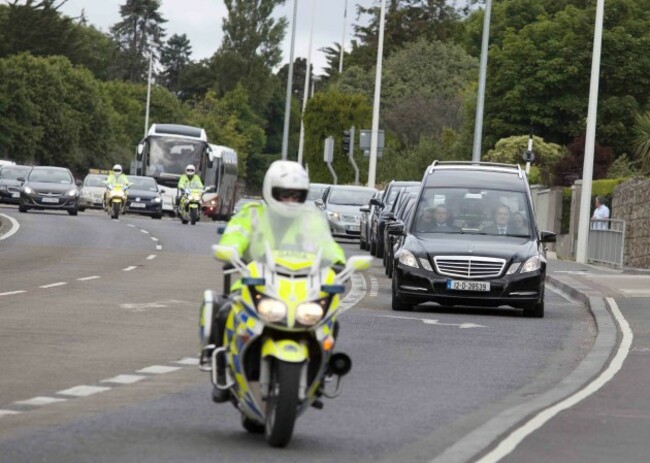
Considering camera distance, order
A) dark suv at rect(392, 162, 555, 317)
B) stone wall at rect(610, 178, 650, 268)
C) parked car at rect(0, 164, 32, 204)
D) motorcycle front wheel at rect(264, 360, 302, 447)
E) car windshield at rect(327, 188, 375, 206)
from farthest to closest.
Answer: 1. parked car at rect(0, 164, 32, 204)
2. car windshield at rect(327, 188, 375, 206)
3. stone wall at rect(610, 178, 650, 268)
4. dark suv at rect(392, 162, 555, 317)
5. motorcycle front wheel at rect(264, 360, 302, 447)

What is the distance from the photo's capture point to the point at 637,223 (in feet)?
134

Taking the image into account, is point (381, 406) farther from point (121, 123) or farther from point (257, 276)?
point (121, 123)

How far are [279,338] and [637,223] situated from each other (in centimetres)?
3138

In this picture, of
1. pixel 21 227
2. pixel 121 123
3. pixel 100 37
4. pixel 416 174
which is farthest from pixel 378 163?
pixel 100 37

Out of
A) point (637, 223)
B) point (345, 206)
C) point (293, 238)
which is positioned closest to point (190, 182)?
point (345, 206)

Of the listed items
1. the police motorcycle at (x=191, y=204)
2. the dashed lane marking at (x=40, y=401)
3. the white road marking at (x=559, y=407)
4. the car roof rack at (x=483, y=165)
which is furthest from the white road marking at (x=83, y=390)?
the police motorcycle at (x=191, y=204)

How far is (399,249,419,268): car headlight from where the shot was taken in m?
23.6

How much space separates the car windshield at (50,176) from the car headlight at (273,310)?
50.3m

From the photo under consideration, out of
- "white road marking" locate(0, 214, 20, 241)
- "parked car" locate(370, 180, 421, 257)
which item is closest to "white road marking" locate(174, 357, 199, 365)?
"parked car" locate(370, 180, 421, 257)

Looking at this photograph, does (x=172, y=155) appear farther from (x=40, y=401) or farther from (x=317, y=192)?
(x=40, y=401)

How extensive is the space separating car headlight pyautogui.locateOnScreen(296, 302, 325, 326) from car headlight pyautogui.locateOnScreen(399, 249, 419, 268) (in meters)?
13.4

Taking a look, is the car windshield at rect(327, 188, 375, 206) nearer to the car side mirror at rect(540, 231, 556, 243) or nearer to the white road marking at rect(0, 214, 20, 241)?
the white road marking at rect(0, 214, 20, 241)

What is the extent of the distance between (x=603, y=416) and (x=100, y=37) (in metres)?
175

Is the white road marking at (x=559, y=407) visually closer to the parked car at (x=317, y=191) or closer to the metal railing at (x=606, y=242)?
the metal railing at (x=606, y=242)
